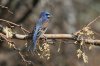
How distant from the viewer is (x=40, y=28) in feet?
17.1

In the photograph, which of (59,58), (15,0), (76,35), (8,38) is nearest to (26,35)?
(8,38)

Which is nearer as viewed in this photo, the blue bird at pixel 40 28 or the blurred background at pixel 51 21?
the blue bird at pixel 40 28

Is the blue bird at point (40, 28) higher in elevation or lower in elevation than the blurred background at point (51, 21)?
higher

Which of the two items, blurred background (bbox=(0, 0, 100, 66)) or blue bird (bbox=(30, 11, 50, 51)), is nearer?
blue bird (bbox=(30, 11, 50, 51))

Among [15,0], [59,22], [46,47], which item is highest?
[46,47]

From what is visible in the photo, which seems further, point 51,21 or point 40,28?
point 51,21

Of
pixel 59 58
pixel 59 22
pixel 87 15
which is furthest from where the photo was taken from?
pixel 87 15

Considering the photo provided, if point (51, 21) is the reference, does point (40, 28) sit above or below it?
above

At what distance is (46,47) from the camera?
4.81m

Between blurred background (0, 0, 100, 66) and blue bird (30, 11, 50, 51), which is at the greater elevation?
blue bird (30, 11, 50, 51)

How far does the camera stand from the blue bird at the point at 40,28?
16.1ft

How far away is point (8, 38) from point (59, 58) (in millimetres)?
3577

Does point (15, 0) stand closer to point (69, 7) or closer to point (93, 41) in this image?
point (69, 7)

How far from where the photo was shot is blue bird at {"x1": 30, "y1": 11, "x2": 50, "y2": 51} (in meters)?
4.92
